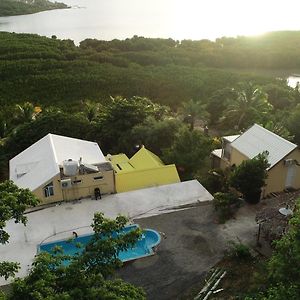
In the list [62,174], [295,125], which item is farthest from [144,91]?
[62,174]

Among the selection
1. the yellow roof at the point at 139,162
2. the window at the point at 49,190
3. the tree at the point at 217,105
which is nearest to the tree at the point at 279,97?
the tree at the point at 217,105

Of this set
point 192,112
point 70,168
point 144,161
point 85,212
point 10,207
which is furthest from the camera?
point 192,112

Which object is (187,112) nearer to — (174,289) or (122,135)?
(122,135)

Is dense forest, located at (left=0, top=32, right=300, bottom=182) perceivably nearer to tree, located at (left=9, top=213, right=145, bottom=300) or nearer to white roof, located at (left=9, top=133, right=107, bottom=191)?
white roof, located at (left=9, top=133, right=107, bottom=191)

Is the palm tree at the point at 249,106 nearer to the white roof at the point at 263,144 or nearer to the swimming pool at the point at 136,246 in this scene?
the white roof at the point at 263,144

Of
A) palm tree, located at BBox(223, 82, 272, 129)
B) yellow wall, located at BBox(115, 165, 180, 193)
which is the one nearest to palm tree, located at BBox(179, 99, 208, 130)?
palm tree, located at BBox(223, 82, 272, 129)

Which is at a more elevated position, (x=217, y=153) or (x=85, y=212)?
(x=217, y=153)

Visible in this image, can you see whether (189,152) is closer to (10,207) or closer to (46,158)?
(46,158)
